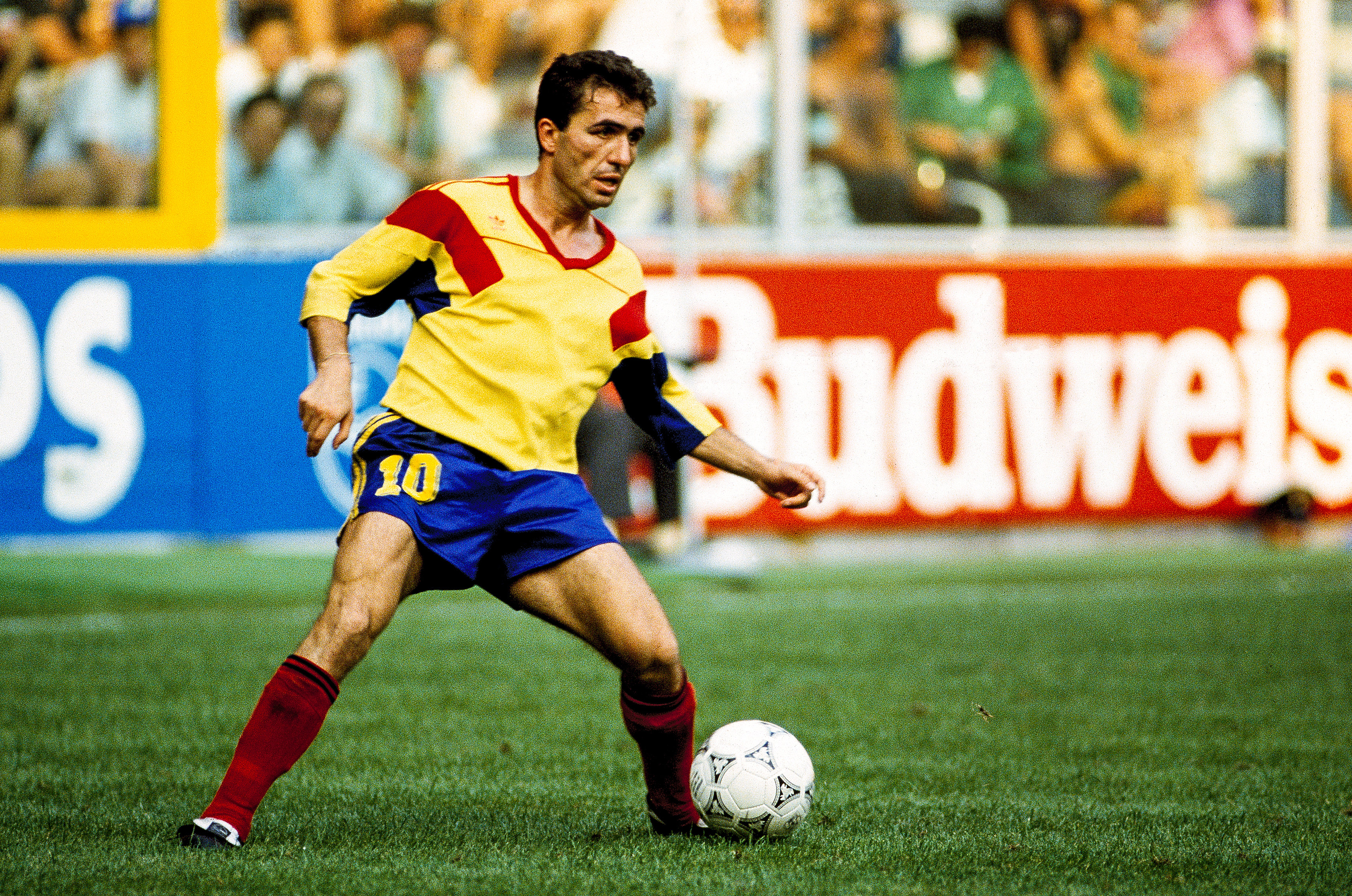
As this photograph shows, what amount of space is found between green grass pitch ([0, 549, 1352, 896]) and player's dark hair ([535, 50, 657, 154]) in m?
1.71

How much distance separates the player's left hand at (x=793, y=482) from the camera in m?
4.73

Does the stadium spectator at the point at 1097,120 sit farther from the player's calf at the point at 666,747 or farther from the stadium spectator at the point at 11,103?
the player's calf at the point at 666,747

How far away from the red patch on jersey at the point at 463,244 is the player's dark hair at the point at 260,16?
29.4 feet

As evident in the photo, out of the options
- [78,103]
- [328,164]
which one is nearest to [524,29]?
[328,164]

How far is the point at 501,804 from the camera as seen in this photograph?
512 centimetres

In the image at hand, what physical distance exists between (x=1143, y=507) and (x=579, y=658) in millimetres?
6310

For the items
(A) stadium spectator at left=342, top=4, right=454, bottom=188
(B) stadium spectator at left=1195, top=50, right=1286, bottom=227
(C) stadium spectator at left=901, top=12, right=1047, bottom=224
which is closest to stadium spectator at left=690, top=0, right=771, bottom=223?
(C) stadium spectator at left=901, top=12, right=1047, bottom=224

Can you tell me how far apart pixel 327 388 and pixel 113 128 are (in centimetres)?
894

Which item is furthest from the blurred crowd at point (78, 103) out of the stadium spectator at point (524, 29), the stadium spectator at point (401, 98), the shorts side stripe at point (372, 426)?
the shorts side stripe at point (372, 426)

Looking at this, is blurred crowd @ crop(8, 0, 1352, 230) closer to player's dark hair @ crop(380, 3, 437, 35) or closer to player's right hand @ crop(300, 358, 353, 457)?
player's dark hair @ crop(380, 3, 437, 35)

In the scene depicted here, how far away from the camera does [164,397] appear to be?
37.7 feet

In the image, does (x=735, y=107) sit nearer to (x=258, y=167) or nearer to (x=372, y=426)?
(x=258, y=167)

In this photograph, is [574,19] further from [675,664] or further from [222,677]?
[675,664]

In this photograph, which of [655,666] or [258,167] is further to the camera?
[258,167]
